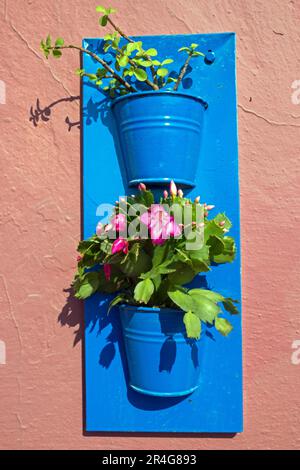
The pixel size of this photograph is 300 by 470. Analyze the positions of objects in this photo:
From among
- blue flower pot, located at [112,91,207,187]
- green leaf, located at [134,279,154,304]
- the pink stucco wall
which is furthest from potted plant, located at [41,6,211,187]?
green leaf, located at [134,279,154,304]

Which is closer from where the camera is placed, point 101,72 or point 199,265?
point 199,265

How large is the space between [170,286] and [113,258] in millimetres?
143

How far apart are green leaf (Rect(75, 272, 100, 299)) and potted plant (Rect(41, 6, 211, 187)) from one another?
248mm

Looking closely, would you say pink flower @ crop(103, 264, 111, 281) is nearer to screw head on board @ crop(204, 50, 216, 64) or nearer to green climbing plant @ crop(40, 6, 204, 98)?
green climbing plant @ crop(40, 6, 204, 98)

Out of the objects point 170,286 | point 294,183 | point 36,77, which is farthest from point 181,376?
point 36,77

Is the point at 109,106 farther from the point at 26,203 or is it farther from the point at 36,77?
the point at 26,203

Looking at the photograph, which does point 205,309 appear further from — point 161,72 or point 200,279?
point 161,72

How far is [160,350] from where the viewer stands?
1.02 metres

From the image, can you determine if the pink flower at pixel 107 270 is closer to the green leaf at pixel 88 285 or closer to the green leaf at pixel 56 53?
the green leaf at pixel 88 285

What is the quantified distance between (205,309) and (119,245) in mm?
229

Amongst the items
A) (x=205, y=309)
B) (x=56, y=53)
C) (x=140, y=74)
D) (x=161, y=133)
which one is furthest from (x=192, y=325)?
(x=56, y=53)

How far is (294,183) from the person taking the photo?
3.82 ft

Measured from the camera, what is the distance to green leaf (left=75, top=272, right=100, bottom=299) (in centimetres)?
106

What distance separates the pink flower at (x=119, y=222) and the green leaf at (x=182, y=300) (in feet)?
0.58
